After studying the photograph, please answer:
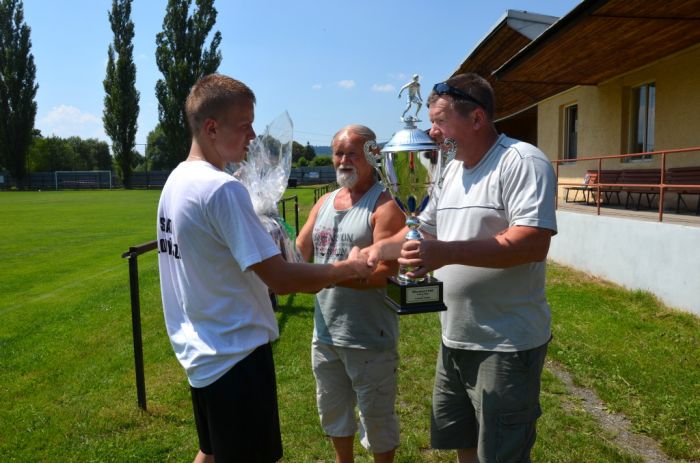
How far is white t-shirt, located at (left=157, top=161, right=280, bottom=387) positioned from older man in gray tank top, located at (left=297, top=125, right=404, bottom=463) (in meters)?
0.74

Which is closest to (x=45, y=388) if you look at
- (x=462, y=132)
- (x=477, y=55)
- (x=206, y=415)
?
(x=206, y=415)

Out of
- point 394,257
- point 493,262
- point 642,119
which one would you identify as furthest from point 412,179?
point 642,119

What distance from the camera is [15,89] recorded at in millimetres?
53094

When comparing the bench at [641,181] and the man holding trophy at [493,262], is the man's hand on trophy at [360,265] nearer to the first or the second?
the man holding trophy at [493,262]

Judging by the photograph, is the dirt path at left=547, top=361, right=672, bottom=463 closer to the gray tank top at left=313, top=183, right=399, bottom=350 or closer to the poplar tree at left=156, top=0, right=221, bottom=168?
the gray tank top at left=313, top=183, right=399, bottom=350

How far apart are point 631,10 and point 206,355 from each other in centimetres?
783

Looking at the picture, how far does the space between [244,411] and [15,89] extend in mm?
62871

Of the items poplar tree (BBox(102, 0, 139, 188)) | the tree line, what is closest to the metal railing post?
the tree line

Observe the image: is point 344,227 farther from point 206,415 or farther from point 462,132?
point 206,415

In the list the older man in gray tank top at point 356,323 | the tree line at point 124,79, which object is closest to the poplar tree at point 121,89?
the tree line at point 124,79

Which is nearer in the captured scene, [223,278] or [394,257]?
[223,278]

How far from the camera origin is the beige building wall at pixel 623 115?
9.86 m

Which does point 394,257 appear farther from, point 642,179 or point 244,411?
point 642,179

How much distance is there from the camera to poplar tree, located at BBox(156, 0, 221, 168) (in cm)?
4816
